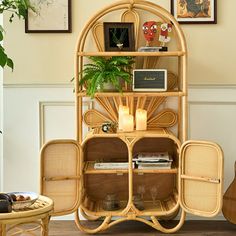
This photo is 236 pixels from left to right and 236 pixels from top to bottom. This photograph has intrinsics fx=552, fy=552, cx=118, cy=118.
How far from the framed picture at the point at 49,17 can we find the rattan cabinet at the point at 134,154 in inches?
7.9

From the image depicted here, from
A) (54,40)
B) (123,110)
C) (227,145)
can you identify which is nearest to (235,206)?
(227,145)

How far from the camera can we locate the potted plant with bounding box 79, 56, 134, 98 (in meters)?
3.61

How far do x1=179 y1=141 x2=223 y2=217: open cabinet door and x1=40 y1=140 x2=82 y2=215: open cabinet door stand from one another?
69 centimetres

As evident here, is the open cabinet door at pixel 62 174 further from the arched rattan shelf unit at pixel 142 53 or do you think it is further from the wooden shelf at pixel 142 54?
the wooden shelf at pixel 142 54

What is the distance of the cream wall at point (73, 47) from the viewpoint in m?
3.96

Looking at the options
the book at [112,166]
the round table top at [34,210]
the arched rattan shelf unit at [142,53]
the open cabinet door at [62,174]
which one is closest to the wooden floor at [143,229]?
the open cabinet door at [62,174]

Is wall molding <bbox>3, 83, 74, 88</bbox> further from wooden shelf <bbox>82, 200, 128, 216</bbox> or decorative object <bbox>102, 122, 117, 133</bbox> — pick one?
wooden shelf <bbox>82, 200, 128, 216</bbox>

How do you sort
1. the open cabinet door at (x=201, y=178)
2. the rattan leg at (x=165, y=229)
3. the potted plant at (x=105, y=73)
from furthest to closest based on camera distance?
the rattan leg at (x=165, y=229), the potted plant at (x=105, y=73), the open cabinet door at (x=201, y=178)

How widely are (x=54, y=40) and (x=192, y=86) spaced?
1.05 m

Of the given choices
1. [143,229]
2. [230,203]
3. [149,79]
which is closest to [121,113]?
[149,79]

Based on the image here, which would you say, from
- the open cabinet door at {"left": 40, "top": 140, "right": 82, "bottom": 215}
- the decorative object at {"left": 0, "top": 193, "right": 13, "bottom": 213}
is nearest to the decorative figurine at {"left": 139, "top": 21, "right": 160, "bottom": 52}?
the open cabinet door at {"left": 40, "top": 140, "right": 82, "bottom": 215}

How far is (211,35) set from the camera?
156 inches

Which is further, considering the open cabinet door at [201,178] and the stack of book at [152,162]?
the stack of book at [152,162]

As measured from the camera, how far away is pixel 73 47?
13.1 feet
